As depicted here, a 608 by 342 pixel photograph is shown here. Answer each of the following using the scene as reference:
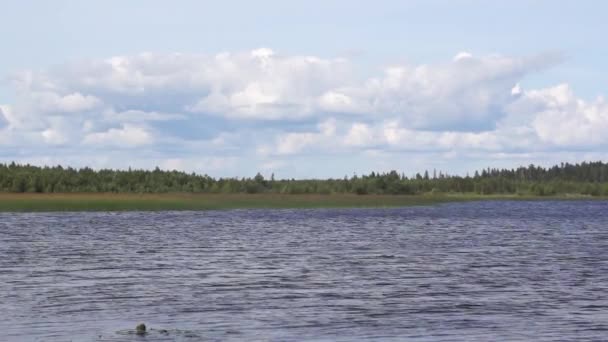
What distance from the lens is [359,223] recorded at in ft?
373

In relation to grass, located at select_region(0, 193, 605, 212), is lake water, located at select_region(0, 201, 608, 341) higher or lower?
lower

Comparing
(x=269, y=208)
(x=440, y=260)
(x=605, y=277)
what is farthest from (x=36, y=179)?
(x=605, y=277)

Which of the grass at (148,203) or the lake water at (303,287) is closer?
the lake water at (303,287)

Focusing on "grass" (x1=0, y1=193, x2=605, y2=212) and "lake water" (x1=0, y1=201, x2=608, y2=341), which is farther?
"grass" (x1=0, y1=193, x2=605, y2=212)

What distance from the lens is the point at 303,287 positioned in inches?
1764

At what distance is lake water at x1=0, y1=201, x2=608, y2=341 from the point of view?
1305 inches

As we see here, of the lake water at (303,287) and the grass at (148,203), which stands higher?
the grass at (148,203)

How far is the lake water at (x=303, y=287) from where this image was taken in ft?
109

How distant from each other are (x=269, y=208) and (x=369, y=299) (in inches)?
→ 5042

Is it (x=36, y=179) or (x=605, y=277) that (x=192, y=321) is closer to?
(x=605, y=277)

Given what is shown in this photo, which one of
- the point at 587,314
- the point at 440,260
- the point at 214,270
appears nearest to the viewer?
the point at 587,314

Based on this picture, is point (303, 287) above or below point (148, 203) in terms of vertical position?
below

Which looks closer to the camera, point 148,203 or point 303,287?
point 303,287

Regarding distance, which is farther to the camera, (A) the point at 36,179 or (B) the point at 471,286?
(A) the point at 36,179
